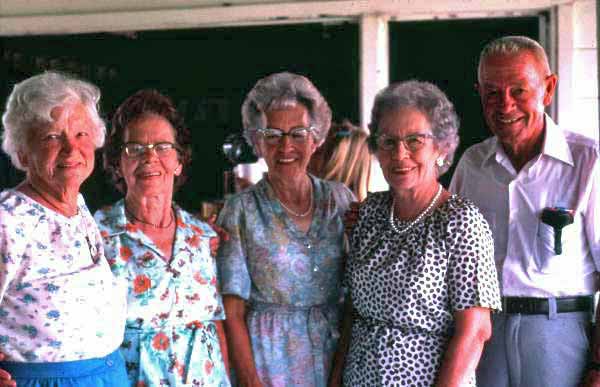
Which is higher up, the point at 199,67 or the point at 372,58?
the point at 199,67

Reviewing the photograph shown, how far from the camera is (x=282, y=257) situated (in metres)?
2.63

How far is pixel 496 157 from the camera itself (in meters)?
2.83

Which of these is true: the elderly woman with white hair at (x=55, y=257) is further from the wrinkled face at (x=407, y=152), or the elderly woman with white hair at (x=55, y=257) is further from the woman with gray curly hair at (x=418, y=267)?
the wrinkled face at (x=407, y=152)

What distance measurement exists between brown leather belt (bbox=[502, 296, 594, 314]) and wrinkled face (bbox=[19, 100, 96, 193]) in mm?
1609

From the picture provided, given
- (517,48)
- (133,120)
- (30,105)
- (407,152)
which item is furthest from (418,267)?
(30,105)

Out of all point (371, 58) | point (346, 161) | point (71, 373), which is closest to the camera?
point (71, 373)

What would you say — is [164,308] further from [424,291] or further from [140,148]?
[424,291]

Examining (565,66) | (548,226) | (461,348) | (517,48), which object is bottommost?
(461,348)

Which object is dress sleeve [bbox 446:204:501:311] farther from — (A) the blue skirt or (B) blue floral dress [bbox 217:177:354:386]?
(A) the blue skirt

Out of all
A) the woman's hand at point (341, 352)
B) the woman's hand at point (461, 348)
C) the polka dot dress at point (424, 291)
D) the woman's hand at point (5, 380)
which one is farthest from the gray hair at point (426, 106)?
the woman's hand at point (5, 380)

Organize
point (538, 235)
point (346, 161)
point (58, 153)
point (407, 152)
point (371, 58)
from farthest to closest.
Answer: point (371, 58) < point (346, 161) < point (538, 235) < point (407, 152) < point (58, 153)

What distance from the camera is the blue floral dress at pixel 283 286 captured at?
2611 mm

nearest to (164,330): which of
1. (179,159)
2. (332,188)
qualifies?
(179,159)

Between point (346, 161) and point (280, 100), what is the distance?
145cm
